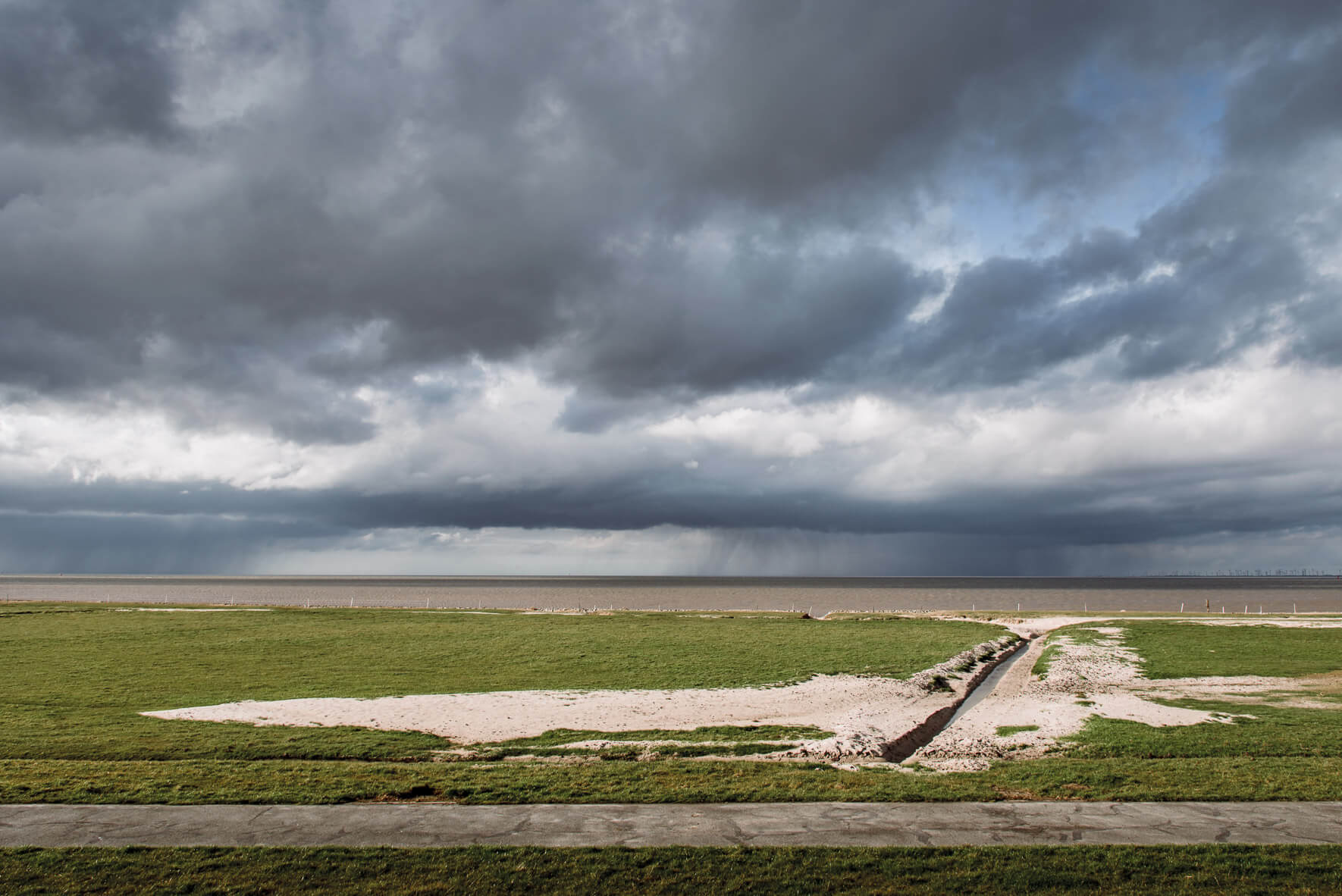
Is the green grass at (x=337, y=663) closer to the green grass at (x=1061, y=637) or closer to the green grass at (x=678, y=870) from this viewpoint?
the green grass at (x=1061, y=637)

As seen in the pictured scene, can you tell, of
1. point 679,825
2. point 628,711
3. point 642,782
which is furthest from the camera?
point 628,711

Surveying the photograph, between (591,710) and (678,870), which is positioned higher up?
(678,870)

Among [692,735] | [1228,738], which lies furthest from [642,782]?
[1228,738]

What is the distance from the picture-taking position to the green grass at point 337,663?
1955cm

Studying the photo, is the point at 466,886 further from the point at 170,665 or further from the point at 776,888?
the point at 170,665

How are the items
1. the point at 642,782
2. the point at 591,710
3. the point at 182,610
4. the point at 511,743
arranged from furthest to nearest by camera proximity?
the point at 182,610 < the point at 591,710 < the point at 511,743 < the point at 642,782

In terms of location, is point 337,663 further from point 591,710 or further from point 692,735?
point 692,735

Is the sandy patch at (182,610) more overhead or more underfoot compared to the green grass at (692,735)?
more underfoot

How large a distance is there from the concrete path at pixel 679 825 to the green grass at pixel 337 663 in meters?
5.77

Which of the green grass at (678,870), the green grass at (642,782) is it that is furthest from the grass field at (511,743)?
the green grass at (678,870)

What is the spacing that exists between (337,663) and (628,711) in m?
19.3

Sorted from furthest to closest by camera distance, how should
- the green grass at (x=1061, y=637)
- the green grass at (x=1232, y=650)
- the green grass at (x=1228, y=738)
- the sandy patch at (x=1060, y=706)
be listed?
the green grass at (x=1061, y=637)
the green grass at (x=1232, y=650)
the sandy patch at (x=1060, y=706)
the green grass at (x=1228, y=738)

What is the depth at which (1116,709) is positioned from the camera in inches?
972

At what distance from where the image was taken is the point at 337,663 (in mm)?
36750
